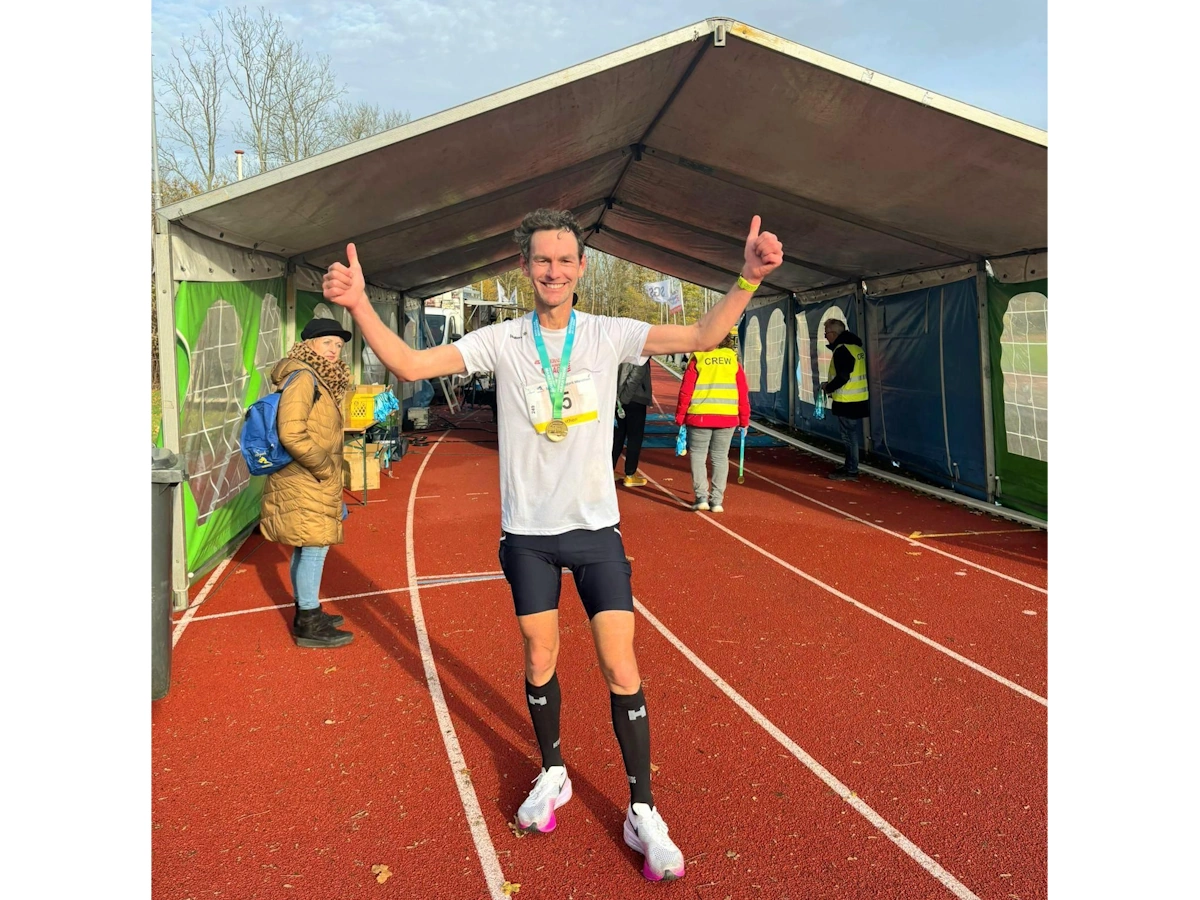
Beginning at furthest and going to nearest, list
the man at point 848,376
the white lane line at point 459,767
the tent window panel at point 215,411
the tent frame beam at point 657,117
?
the man at point 848,376, the tent frame beam at point 657,117, the tent window panel at point 215,411, the white lane line at point 459,767

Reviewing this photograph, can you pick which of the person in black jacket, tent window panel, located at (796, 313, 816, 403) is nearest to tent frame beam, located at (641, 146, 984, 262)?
the person in black jacket

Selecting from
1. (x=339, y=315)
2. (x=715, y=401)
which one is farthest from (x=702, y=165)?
(x=339, y=315)

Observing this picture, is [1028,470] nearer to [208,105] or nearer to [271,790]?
[271,790]

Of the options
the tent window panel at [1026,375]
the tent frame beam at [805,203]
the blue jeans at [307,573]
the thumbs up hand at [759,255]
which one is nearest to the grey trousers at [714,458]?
the tent frame beam at [805,203]

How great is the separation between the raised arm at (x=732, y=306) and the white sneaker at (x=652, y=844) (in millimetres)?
1610

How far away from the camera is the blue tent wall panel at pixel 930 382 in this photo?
952cm

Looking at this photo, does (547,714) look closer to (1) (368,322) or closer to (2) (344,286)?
(1) (368,322)

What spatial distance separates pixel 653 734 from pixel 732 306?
2.18 meters

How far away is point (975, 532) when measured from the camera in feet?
26.5

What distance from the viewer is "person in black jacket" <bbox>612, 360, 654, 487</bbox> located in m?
10.1

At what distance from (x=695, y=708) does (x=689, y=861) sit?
51.3 inches

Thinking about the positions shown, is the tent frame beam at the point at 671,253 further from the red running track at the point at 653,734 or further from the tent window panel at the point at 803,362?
the red running track at the point at 653,734

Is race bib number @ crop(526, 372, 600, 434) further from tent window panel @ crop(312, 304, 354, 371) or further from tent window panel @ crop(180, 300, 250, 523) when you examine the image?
tent window panel @ crop(312, 304, 354, 371)

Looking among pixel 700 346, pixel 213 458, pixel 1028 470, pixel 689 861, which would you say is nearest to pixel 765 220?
pixel 1028 470
